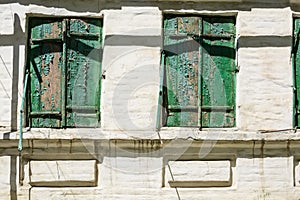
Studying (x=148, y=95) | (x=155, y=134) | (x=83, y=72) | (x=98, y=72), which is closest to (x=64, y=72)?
(x=83, y=72)

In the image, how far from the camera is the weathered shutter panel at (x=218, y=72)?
8.14 meters

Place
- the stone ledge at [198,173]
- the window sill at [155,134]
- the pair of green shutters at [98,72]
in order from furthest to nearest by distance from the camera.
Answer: the pair of green shutters at [98,72]
the stone ledge at [198,173]
the window sill at [155,134]

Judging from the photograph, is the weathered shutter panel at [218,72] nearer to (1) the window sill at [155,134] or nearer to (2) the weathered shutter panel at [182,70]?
(2) the weathered shutter panel at [182,70]

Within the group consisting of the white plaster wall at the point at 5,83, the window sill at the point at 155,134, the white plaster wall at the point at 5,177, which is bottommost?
the white plaster wall at the point at 5,177

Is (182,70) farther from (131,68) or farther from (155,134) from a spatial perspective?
(155,134)

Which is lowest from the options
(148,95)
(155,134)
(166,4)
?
(155,134)

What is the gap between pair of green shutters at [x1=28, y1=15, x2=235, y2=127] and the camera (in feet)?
26.4

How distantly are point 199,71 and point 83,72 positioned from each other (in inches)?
63.6

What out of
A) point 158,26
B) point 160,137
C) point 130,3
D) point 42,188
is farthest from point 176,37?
point 42,188

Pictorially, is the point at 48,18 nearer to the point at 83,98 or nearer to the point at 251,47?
the point at 83,98

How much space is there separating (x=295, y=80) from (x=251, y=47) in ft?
2.58

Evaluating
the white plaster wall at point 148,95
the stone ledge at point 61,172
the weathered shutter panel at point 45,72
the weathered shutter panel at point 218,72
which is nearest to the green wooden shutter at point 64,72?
the weathered shutter panel at point 45,72

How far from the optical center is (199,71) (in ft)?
26.7

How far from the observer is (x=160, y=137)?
787 centimetres
